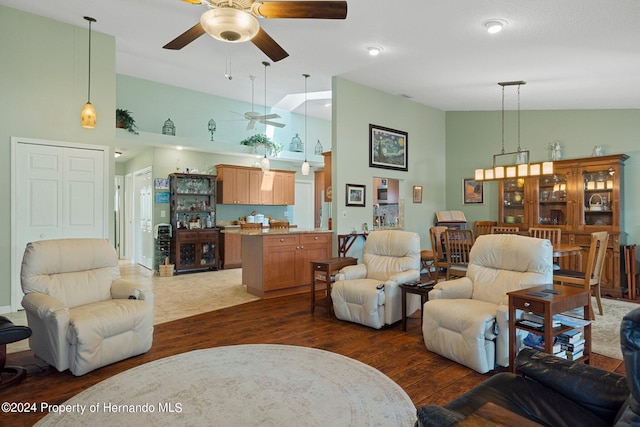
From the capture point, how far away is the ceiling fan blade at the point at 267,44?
322 centimetres

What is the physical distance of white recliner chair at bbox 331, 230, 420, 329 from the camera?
388cm

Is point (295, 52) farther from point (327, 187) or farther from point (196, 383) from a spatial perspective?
point (196, 383)

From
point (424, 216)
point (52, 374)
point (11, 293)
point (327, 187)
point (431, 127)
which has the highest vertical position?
point (431, 127)

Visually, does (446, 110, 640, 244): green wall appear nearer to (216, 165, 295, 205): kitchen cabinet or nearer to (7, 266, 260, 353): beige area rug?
(216, 165, 295, 205): kitchen cabinet

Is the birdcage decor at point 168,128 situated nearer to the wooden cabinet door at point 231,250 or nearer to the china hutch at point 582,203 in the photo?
the wooden cabinet door at point 231,250

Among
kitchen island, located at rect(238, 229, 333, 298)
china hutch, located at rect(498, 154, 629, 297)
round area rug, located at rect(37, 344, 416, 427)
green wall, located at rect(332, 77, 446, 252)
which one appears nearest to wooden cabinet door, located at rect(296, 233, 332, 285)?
kitchen island, located at rect(238, 229, 333, 298)

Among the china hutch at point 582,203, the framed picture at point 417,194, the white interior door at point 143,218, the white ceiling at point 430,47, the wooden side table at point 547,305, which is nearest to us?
the wooden side table at point 547,305

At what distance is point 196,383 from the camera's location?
8.60 feet

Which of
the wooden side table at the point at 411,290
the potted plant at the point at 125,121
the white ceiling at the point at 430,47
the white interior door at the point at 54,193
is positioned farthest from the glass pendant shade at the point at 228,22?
the potted plant at the point at 125,121

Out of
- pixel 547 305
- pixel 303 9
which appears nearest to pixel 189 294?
pixel 303 9

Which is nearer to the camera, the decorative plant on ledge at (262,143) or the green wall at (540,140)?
the green wall at (540,140)

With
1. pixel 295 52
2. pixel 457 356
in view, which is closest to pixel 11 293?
pixel 295 52

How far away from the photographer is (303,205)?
10445mm

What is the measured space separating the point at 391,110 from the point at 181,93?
184 inches
